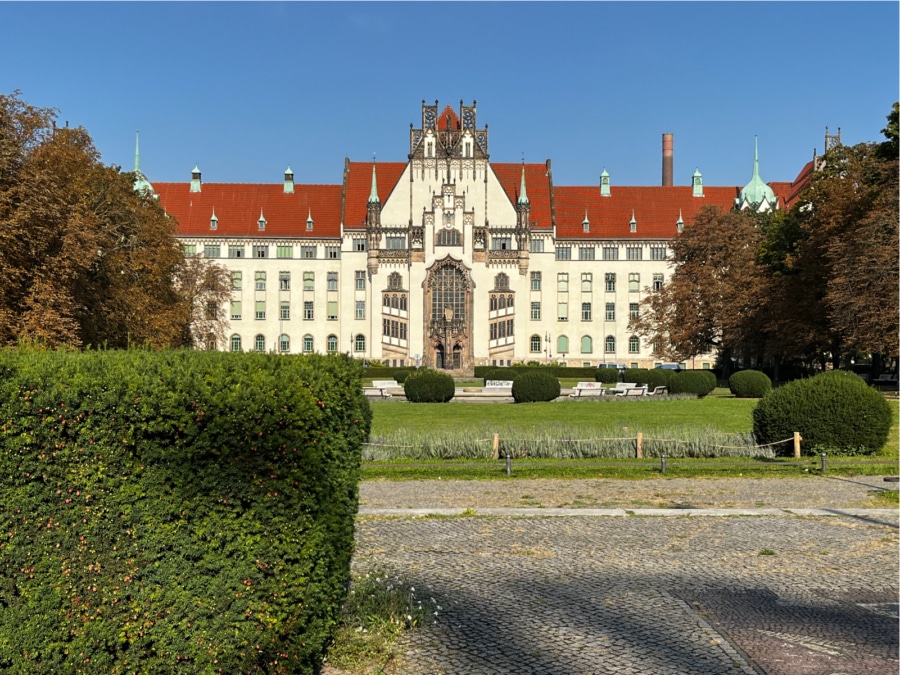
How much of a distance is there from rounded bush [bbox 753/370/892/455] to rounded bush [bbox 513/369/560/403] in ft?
51.8

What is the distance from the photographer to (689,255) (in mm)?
55500

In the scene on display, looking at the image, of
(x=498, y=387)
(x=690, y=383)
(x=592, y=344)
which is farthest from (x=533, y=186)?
(x=690, y=383)

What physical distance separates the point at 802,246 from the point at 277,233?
4821cm

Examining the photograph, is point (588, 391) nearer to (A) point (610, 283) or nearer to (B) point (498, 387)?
(B) point (498, 387)

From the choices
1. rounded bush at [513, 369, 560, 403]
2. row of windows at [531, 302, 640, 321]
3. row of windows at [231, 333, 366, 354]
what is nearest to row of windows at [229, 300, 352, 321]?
row of windows at [231, 333, 366, 354]

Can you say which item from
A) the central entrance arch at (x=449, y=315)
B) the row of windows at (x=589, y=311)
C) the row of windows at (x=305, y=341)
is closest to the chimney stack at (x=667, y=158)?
the row of windows at (x=589, y=311)

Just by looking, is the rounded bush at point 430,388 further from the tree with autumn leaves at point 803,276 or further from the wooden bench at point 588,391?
the tree with autumn leaves at point 803,276

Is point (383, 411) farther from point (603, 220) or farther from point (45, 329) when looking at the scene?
point (603, 220)

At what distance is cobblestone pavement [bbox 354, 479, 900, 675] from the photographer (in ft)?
19.9

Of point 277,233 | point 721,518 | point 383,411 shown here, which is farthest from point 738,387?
point 277,233

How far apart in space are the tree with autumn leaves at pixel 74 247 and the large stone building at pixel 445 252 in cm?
3076

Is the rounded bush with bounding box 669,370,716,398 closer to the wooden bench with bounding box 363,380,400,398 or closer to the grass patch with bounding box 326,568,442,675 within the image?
the wooden bench with bounding box 363,380,400,398

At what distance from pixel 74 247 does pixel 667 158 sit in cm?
7609

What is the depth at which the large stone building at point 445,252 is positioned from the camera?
70.7m
